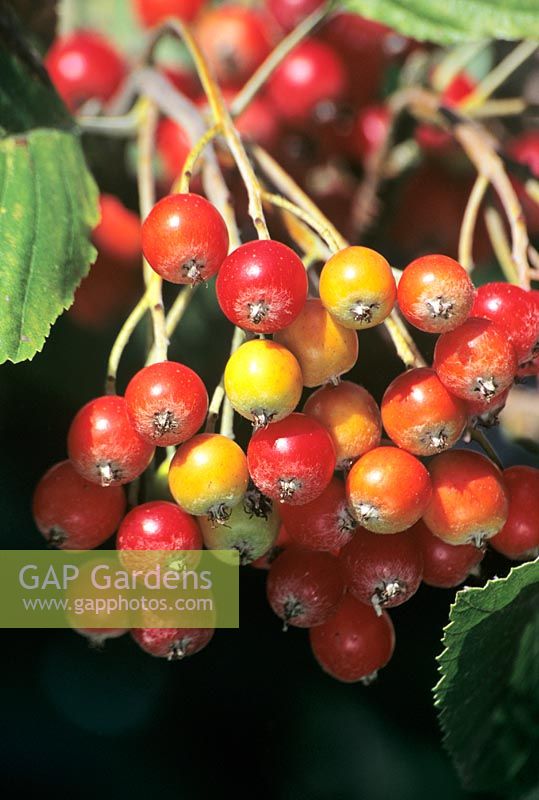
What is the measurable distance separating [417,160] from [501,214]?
22cm

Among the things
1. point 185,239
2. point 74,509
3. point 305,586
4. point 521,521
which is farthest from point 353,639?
point 185,239

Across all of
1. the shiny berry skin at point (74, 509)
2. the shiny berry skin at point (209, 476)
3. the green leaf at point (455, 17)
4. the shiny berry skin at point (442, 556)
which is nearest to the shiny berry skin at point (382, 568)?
the shiny berry skin at point (442, 556)

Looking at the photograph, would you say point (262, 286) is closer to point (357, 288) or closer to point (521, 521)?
point (357, 288)

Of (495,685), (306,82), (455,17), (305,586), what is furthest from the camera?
(306,82)

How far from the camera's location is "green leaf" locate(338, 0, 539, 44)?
51.5 inches

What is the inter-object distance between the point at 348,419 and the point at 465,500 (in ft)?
0.44

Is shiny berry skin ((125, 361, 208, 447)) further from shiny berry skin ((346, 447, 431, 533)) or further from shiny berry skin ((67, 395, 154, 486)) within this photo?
shiny berry skin ((346, 447, 431, 533))

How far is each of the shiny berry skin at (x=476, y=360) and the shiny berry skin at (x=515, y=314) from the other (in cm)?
2

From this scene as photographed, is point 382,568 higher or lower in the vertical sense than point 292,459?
lower

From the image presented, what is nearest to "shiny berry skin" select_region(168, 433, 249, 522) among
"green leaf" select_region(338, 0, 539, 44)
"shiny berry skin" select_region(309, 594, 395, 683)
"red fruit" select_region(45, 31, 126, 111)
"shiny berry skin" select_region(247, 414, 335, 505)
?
"shiny berry skin" select_region(247, 414, 335, 505)

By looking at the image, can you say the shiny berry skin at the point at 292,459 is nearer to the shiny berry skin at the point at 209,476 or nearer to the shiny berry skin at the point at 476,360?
the shiny berry skin at the point at 209,476

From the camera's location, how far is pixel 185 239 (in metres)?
0.87

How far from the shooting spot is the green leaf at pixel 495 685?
983 mm

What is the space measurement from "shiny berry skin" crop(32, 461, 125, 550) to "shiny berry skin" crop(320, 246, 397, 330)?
0.31 m
